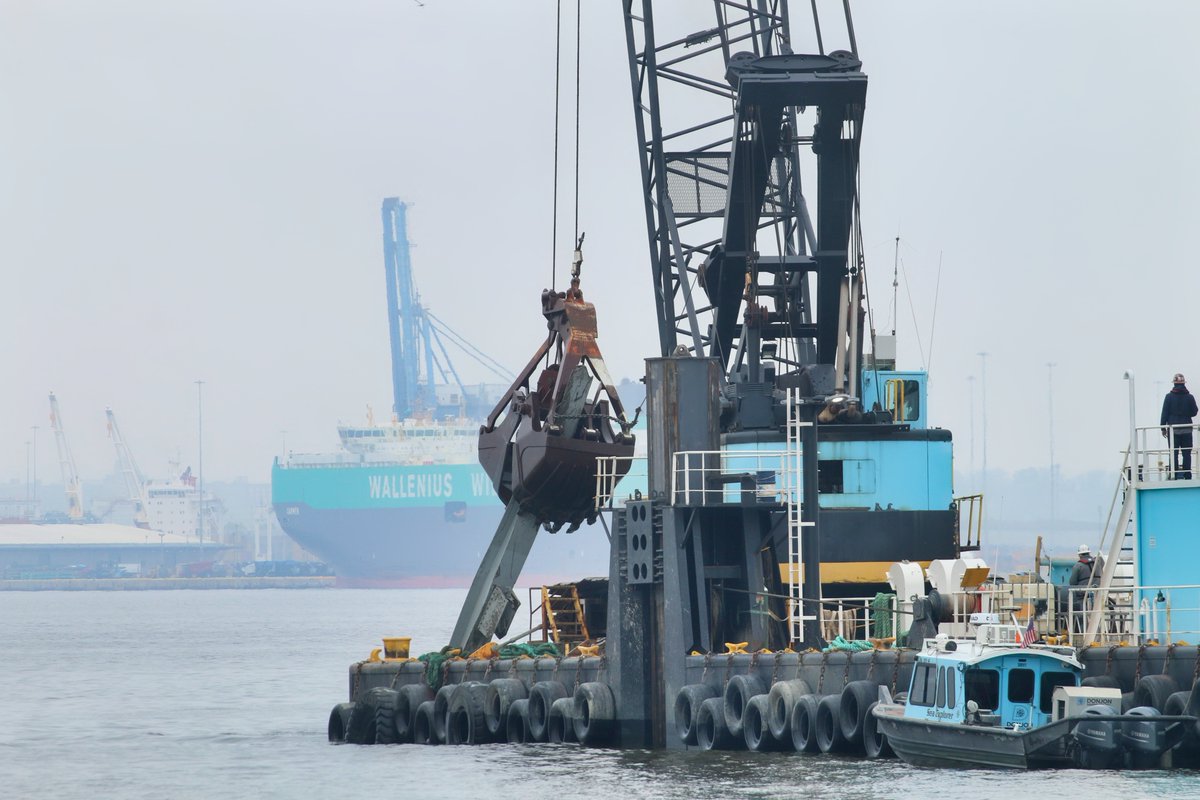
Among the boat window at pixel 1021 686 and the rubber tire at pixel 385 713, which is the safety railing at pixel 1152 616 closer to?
the boat window at pixel 1021 686

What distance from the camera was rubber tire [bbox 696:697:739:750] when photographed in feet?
114

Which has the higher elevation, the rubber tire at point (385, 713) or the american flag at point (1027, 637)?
the american flag at point (1027, 637)

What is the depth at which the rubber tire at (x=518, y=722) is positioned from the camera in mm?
39250

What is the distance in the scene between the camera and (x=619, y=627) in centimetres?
3697

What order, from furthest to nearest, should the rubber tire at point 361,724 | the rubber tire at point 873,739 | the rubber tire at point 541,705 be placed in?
1. the rubber tire at point 361,724
2. the rubber tire at point 541,705
3. the rubber tire at point 873,739

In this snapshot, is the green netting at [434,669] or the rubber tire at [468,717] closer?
the rubber tire at [468,717]

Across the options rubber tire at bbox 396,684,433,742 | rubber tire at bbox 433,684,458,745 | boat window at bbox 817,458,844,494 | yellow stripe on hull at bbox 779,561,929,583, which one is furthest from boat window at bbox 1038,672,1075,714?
rubber tire at bbox 396,684,433,742

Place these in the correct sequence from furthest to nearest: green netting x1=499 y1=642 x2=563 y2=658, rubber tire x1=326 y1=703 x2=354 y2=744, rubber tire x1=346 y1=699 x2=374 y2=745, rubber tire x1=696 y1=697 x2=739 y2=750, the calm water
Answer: rubber tire x1=326 y1=703 x2=354 y2=744 → rubber tire x1=346 y1=699 x2=374 y2=745 → green netting x1=499 y1=642 x2=563 y2=658 → rubber tire x1=696 y1=697 x2=739 y2=750 → the calm water

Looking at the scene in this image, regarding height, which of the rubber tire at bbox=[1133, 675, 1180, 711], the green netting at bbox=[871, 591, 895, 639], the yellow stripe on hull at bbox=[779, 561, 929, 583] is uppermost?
the yellow stripe on hull at bbox=[779, 561, 929, 583]

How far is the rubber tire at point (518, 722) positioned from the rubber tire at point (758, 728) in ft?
19.6

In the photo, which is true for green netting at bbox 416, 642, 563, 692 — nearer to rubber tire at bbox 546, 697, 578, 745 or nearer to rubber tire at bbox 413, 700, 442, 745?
rubber tire at bbox 413, 700, 442, 745

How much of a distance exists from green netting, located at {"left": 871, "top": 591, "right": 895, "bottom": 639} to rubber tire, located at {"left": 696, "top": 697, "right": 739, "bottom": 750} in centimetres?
373

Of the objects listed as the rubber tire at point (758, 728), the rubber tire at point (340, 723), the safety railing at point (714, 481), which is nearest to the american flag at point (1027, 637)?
the rubber tire at point (758, 728)

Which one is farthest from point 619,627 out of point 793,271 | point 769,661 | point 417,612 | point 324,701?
point 417,612
